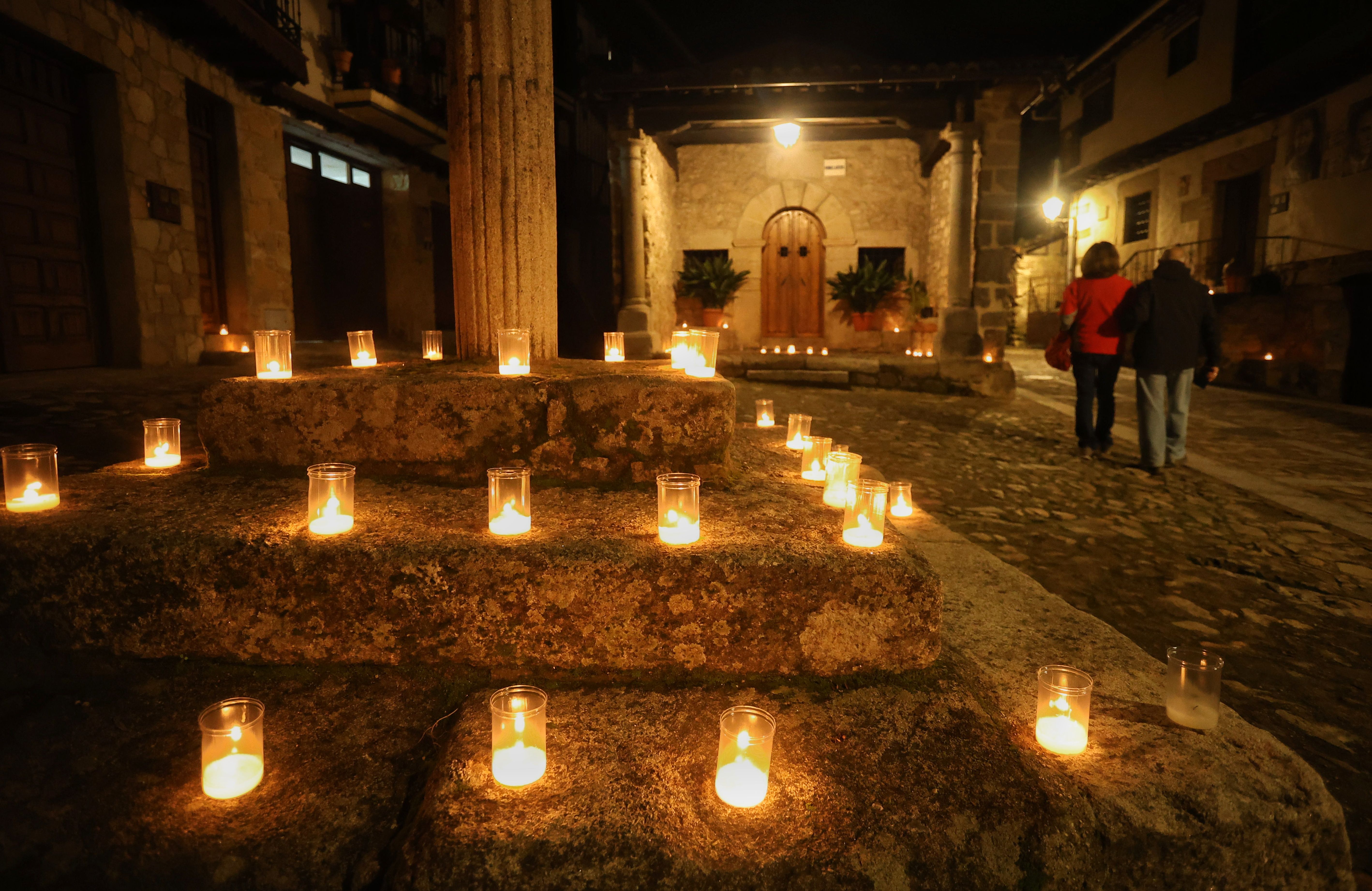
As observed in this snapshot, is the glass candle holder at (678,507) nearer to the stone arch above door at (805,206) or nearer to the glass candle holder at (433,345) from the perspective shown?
the glass candle holder at (433,345)

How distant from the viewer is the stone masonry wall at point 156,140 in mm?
6078

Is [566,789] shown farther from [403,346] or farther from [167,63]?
[403,346]

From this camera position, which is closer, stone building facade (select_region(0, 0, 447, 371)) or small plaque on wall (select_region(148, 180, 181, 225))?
stone building facade (select_region(0, 0, 447, 371))

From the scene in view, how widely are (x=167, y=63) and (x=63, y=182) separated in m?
1.61

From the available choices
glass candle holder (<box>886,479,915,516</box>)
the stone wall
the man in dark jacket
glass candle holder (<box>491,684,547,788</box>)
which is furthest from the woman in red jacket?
the stone wall

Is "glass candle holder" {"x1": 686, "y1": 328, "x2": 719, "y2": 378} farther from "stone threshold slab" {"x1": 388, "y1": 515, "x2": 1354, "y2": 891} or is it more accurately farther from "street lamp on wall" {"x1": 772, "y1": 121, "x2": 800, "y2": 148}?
"street lamp on wall" {"x1": 772, "y1": 121, "x2": 800, "y2": 148}

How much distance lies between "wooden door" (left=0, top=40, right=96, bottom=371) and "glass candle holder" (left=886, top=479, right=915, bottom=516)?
22.3ft

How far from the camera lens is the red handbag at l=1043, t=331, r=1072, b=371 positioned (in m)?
5.69

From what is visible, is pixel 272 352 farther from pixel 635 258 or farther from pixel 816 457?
pixel 635 258

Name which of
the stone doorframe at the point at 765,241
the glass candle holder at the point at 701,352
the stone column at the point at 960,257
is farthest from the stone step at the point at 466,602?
the stone doorframe at the point at 765,241

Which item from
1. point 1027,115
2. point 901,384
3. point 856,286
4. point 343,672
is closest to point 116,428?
point 343,672

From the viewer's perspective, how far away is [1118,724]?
1780 millimetres

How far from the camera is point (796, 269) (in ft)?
39.7

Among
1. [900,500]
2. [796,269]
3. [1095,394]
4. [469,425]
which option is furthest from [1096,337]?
[796,269]
